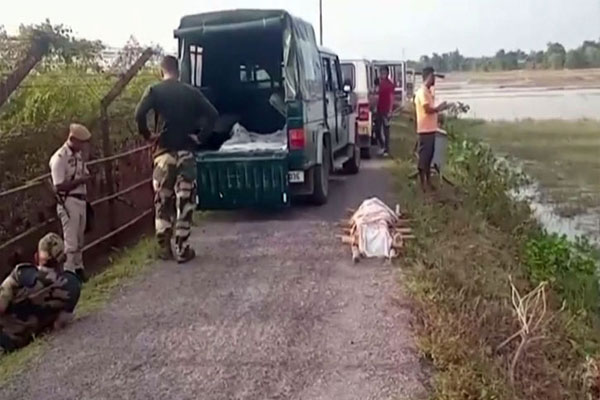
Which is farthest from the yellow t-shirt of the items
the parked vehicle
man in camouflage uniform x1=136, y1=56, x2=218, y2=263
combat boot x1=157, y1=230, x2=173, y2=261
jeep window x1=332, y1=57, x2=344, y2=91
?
the parked vehicle

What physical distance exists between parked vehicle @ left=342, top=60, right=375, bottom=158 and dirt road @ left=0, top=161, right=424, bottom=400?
9751mm

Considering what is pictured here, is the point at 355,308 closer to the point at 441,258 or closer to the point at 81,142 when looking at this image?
the point at 441,258

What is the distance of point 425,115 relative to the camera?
37.6 feet

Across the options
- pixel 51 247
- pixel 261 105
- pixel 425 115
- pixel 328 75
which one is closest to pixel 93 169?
pixel 261 105

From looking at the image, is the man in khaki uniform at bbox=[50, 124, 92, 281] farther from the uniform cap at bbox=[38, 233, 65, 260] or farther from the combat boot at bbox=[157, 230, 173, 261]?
the uniform cap at bbox=[38, 233, 65, 260]

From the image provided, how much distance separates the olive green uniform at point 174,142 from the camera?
8180 millimetres

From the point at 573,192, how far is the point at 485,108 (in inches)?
1263

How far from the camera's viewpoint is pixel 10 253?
8.18 meters

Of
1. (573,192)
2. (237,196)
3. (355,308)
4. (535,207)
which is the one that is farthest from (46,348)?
(573,192)

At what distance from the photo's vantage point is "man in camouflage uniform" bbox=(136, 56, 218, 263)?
8180mm

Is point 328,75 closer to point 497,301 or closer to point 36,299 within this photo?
point 497,301

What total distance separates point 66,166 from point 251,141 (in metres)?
3.77

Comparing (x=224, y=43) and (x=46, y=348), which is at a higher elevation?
(x=224, y=43)

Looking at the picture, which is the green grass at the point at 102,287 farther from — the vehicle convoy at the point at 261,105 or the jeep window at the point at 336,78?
the jeep window at the point at 336,78
